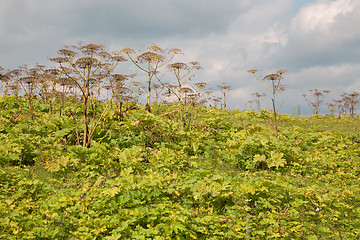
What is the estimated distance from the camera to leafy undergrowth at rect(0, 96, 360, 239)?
4312 millimetres

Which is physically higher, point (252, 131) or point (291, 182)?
point (252, 131)

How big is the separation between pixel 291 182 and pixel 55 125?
732 cm

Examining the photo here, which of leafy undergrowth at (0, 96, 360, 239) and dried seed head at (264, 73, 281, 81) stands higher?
dried seed head at (264, 73, 281, 81)

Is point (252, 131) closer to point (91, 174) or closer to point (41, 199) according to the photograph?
point (91, 174)

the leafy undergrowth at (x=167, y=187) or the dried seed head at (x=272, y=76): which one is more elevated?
the dried seed head at (x=272, y=76)

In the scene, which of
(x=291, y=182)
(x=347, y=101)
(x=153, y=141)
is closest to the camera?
(x=291, y=182)

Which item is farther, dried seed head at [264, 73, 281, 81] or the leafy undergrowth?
dried seed head at [264, 73, 281, 81]

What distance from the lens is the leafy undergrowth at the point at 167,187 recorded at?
4312mm

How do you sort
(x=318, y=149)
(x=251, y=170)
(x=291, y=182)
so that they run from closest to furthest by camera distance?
1. (x=291, y=182)
2. (x=251, y=170)
3. (x=318, y=149)

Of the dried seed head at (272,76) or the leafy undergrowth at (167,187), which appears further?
the dried seed head at (272,76)

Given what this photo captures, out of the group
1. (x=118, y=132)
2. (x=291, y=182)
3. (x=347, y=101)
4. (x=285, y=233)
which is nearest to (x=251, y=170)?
(x=291, y=182)

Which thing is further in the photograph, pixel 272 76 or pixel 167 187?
pixel 272 76

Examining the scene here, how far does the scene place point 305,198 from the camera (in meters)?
5.61

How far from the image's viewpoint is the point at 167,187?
5141mm
